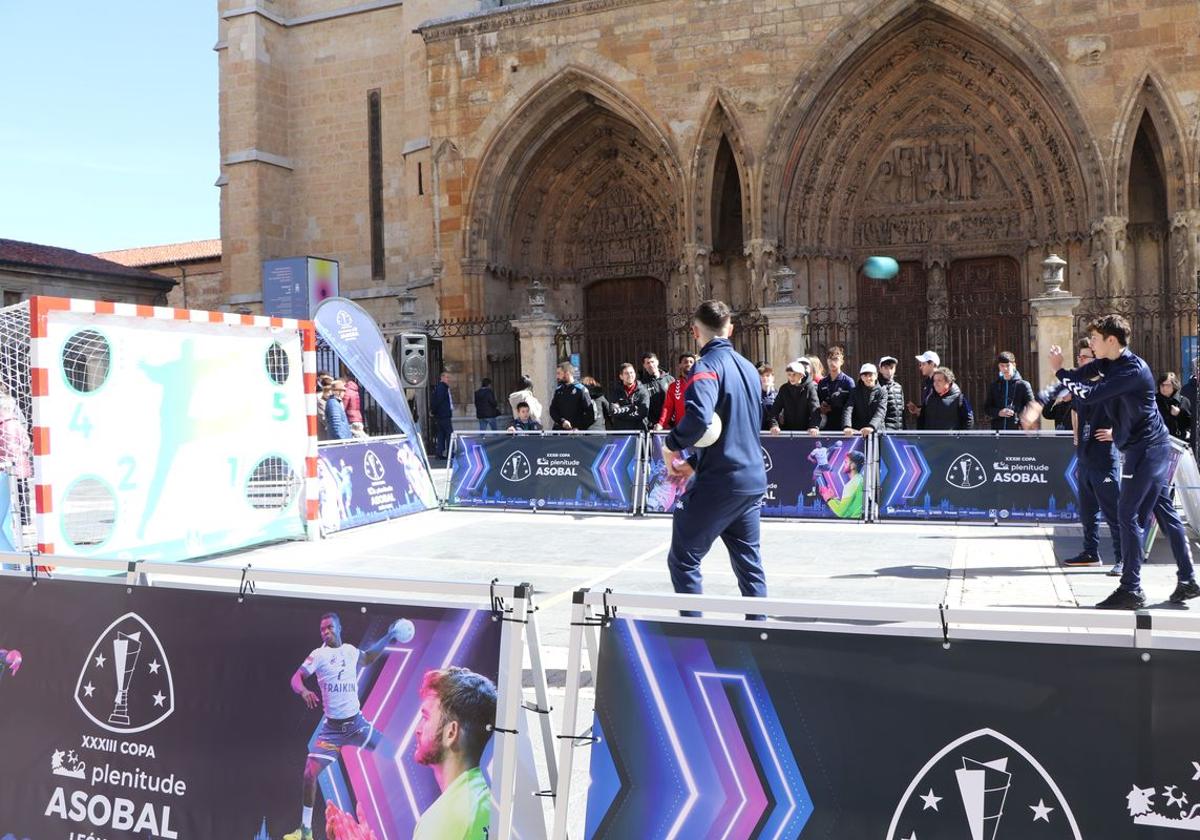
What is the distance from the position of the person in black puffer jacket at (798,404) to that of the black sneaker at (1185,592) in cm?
486

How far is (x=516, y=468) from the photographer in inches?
495

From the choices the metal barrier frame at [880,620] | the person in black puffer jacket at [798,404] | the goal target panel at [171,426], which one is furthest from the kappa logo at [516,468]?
the metal barrier frame at [880,620]

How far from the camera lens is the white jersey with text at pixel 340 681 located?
3.02m

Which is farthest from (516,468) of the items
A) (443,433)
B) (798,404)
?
(443,433)

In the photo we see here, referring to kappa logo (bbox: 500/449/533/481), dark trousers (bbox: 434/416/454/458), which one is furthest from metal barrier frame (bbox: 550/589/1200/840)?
dark trousers (bbox: 434/416/454/458)

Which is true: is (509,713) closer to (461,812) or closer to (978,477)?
(461,812)

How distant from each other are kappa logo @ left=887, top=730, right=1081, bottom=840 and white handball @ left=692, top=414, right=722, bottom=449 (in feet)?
Result: 8.52

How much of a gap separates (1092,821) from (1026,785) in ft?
0.49

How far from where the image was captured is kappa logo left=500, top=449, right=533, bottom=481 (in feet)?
41.1

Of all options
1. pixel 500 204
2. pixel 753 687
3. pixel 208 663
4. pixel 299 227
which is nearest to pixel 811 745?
pixel 753 687

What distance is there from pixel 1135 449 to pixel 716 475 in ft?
10.6

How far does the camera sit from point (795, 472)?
1142cm

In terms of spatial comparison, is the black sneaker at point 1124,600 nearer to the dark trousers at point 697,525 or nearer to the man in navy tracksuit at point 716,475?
the man in navy tracksuit at point 716,475

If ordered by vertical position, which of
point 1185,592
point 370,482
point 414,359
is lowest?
point 1185,592
